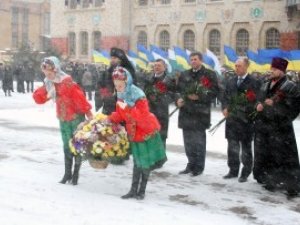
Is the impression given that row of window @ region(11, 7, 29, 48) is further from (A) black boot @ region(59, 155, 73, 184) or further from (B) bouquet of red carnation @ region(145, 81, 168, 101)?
(A) black boot @ region(59, 155, 73, 184)

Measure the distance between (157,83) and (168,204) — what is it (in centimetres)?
248

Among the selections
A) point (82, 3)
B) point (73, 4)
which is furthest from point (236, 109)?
point (73, 4)

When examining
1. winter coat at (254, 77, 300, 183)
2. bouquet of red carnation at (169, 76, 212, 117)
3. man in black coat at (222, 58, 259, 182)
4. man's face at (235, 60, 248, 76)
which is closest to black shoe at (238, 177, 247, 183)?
man in black coat at (222, 58, 259, 182)

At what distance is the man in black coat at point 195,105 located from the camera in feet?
25.4

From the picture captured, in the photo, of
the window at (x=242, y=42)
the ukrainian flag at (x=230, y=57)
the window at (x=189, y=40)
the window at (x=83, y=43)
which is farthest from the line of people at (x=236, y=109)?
the window at (x=83, y=43)

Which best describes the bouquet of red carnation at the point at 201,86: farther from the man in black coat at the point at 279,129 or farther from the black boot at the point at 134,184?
the black boot at the point at 134,184

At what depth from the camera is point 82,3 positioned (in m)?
41.7

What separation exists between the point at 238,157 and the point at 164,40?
29.6 meters

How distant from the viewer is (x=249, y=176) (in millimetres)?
8000

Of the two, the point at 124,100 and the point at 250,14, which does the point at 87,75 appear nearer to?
the point at 250,14

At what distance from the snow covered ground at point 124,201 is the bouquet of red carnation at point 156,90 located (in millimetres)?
1173

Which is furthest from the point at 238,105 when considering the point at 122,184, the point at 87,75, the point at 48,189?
the point at 87,75

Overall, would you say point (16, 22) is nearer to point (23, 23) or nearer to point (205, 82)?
point (23, 23)

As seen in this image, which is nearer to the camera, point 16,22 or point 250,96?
point 250,96
